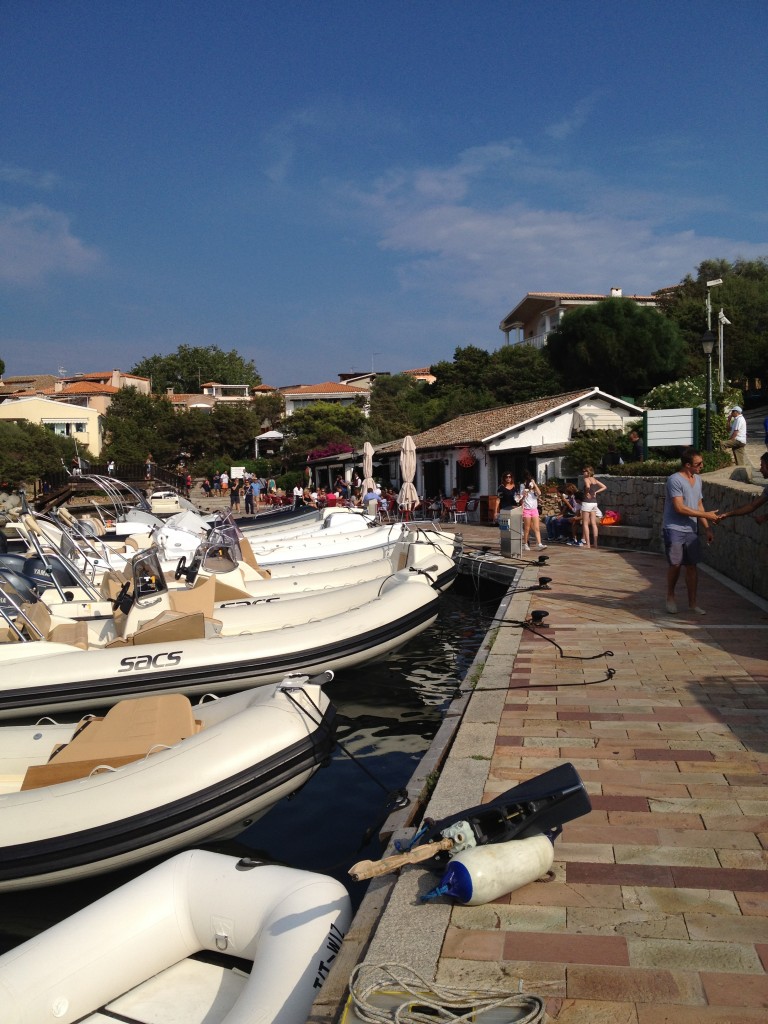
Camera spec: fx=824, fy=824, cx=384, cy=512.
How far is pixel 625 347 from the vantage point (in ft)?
126

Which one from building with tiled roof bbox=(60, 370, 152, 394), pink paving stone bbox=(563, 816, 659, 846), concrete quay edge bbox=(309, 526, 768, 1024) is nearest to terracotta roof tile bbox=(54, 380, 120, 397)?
building with tiled roof bbox=(60, 370, 152, 394)

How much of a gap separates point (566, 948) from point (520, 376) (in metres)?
45.9

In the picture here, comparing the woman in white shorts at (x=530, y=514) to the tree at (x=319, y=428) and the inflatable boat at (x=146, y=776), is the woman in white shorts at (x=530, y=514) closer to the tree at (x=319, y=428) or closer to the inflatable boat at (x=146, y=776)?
the inflatable boat at (x=146, y=776)

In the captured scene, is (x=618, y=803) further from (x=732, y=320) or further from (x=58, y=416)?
(x=58, y=416)

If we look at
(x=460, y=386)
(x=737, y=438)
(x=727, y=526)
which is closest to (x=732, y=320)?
(x=460, y=386)

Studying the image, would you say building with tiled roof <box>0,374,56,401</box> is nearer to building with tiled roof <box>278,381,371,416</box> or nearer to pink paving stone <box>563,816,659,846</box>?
building with tiled roof <box>278,381,371,416</box>

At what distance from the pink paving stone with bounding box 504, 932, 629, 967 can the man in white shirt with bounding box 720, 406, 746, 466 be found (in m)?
16.7

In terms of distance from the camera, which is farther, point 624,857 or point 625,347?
point 625,347

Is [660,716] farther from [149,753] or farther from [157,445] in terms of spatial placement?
[157,445]

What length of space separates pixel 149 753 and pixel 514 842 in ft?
9.37

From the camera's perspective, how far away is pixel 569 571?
42.6 ft

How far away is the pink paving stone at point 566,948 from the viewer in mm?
2865

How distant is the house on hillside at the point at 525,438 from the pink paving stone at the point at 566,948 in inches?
893

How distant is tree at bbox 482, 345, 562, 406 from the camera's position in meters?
46.0
